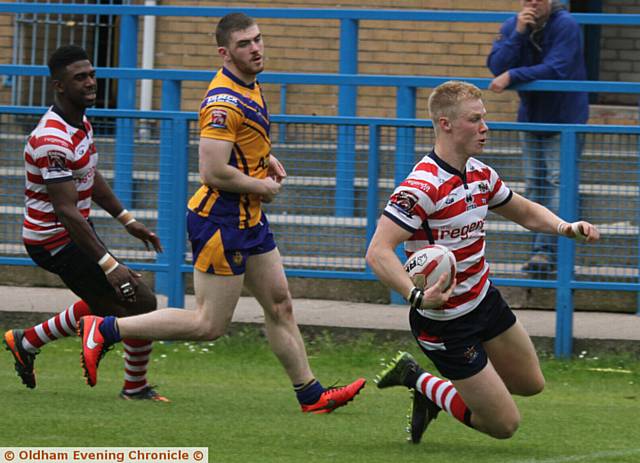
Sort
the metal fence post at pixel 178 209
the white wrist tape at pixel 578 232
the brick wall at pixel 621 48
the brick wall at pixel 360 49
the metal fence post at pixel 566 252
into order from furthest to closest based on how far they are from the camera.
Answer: the brick wall at pixel 621 48 → the brick wall at pixel 360 49 → the metal fence post at pixel 178 209 → the metal fence post at pixel 566 252 → the white wrist tape at pixel 578 232

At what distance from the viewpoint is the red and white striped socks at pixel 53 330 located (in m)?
7.76

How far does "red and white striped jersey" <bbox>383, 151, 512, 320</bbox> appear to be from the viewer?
6.18 m

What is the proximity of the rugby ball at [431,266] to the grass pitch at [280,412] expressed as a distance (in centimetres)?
84

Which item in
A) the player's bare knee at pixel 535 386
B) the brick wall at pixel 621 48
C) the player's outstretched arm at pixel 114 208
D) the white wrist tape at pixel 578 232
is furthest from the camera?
the brick wall at pixel 621 48

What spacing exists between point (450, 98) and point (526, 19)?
390cm

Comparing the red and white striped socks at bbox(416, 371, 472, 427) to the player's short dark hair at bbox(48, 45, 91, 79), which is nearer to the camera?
the red and white striped socks at bbox(416, 371, 472, 427)

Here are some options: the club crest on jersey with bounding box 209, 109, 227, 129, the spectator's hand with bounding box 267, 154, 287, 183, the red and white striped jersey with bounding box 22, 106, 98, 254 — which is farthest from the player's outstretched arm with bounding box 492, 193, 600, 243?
the red and white striped jersey with bounding box 22, 106, 98, 254

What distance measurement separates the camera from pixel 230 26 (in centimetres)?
709

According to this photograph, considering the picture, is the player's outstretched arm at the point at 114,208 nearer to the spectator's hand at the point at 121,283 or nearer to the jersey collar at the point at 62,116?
the jersey collar at the point at 62,116

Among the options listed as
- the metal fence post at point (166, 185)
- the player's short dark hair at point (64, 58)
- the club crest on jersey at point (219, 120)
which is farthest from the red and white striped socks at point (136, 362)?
the metal fence post at point (166, 185)

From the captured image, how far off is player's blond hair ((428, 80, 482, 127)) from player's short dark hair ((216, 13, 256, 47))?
1.25m

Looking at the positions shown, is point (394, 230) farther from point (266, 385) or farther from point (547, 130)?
point (547, 130)

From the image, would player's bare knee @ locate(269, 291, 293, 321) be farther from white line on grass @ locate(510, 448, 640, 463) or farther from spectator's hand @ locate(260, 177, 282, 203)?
white line on grass @ locate(510, 448, 640, 463)

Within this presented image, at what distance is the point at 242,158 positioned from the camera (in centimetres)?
709
